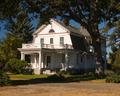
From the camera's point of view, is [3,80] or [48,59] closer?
[3,80]

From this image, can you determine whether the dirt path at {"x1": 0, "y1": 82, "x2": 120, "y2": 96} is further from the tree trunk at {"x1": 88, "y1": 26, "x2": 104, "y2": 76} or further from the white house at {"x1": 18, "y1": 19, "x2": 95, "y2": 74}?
the white house at {"x1": 18, "y1": 19, "x2": 95, "y2": 74}

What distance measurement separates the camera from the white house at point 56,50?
6419cm

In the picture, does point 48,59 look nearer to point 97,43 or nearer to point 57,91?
point 97,43

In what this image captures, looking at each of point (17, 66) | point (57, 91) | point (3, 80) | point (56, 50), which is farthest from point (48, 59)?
point (57, 91)

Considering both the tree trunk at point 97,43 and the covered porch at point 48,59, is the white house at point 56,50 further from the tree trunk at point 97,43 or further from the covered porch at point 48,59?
the tree trunk at point 97,43

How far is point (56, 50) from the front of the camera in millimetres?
64312

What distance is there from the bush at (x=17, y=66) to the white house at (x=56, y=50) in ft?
6.78

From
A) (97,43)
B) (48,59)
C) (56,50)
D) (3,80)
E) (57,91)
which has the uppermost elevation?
(97,43)

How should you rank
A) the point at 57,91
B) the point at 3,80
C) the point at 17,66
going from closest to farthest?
the point at 57,91
the point at 3,80
the point at 17,66

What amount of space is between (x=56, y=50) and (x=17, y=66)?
7.29 metres

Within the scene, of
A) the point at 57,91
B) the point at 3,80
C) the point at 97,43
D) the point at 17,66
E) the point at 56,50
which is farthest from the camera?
the point at 56,50

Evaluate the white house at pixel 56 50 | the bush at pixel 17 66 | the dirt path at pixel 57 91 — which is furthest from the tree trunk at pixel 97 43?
the dirt path at pixel 57 91

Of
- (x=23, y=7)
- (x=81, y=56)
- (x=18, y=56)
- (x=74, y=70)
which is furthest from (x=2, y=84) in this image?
(x=18, y=56)

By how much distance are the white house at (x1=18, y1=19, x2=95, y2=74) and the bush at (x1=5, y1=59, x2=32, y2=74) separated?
6.78 feet
